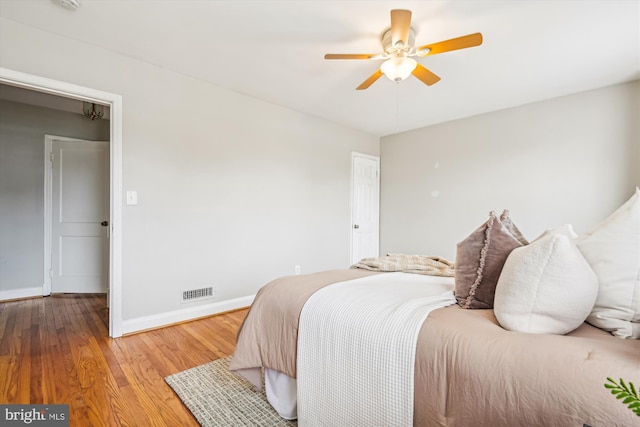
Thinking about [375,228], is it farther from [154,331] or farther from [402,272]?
[154,331]

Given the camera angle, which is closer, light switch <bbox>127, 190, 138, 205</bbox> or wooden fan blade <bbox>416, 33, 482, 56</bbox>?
wooden fan blade <bbox>416, 33, 482, 56</bbox>

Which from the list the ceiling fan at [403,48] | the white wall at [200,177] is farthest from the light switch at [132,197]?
the ceiling fan at [403,48]

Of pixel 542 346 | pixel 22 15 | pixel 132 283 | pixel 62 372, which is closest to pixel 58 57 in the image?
pixel 22 15

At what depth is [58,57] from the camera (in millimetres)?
2240

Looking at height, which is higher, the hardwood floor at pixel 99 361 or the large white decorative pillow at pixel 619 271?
the large white decorative pillow at pixel 619 271

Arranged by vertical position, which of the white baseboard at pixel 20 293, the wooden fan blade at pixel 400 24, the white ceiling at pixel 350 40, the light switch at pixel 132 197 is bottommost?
the white baseboard at pixel 20 293

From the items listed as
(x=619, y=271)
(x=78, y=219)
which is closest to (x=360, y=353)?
(x=619, y=271)

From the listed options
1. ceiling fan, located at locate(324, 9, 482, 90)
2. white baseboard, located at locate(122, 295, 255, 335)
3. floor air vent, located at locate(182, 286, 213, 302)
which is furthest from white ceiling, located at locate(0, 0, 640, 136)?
white baseboard, located at locate(122, 295, 255, 335)

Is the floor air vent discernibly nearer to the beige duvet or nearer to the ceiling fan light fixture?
the beige duvet

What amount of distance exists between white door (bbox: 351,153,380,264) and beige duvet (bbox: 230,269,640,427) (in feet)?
11.2

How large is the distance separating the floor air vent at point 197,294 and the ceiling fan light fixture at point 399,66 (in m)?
2.62

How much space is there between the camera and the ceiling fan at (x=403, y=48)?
1.78 m

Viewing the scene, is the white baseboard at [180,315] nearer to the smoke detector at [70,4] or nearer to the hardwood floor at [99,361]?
the hardwood floor at [99,361]

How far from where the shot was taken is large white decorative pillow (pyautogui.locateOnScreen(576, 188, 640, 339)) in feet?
2.96
